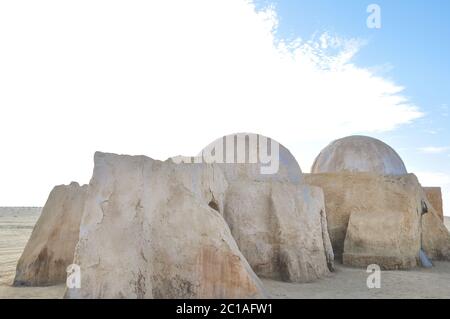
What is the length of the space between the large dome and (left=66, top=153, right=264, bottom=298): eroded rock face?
10637 mm

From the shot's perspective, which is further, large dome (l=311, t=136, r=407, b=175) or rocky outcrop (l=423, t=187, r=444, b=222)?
rocky outcrop (l=423, t=187, r=444, b=222)

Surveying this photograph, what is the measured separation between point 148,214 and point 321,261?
529 centimetres

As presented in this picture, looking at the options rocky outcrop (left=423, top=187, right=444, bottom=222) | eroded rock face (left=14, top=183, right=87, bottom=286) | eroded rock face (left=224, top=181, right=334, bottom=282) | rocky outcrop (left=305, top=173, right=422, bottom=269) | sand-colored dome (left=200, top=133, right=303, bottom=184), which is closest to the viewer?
eroded rock face (left=14, top=183, right=87, bottom=286)

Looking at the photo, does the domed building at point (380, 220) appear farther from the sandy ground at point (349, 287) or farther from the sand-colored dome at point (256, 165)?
the sand-colored dome at point (256, 165)

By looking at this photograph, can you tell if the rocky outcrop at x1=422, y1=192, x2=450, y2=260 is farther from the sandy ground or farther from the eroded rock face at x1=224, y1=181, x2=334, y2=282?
the eroded rock face at x1=224, y1=181, x2=334, y2=282

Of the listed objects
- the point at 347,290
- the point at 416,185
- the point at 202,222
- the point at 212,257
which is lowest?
the point at 347,290

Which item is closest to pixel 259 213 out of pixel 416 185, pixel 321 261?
pixel 321 261

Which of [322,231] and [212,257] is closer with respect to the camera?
[212,257]

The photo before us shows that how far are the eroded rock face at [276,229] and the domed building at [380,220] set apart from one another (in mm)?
3048

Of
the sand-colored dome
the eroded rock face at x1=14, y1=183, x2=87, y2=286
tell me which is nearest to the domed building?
the sand-colored dome

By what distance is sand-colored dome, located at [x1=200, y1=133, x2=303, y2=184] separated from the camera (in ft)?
37.1
